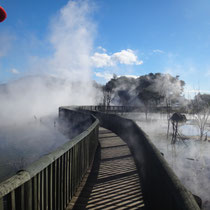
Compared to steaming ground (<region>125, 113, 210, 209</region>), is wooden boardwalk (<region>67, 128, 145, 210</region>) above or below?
above

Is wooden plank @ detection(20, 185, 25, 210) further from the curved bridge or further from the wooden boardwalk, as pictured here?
the wooden boardwalk


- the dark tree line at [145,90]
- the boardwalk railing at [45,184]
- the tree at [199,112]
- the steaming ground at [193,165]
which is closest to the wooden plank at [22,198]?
the boardwalk railing at [45,184]

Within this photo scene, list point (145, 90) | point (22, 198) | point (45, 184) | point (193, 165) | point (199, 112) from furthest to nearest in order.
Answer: point (145, 90)
point (199, 112)
point (193, 165)
point (45, 184)
point (22, 198)

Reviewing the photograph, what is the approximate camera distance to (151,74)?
5534 cm

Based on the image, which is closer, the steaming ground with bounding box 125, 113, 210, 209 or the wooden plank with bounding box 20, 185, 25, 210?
the wooden plank with bounding box 20, 185, 25, 210

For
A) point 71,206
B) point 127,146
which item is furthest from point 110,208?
point 127,146

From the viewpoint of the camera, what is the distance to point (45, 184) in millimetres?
2332

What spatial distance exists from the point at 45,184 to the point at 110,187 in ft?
7.14

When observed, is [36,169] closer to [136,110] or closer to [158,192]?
[158,192]

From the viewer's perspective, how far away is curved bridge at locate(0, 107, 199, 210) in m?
1.82

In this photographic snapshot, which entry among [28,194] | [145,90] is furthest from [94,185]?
[145,90]

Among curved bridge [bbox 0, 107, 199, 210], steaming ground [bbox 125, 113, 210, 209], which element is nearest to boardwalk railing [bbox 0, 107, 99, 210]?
curved bridge [bbox 0, 107, 199, 210]

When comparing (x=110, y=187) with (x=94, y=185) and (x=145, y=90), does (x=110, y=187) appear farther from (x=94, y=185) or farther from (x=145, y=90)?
(x=145, y=90)

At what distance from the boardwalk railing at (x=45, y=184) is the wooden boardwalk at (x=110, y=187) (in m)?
0.33
